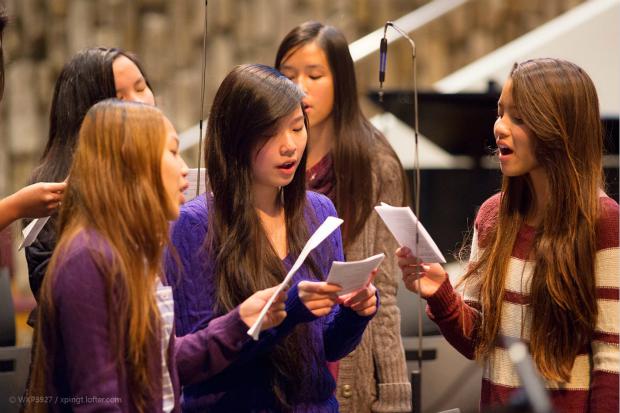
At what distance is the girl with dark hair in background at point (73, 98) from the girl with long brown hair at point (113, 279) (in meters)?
0.64

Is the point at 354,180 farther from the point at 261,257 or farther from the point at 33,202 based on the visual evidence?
the point at 33,202

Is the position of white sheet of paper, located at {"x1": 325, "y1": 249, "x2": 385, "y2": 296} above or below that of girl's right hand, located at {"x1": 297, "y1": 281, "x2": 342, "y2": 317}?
above

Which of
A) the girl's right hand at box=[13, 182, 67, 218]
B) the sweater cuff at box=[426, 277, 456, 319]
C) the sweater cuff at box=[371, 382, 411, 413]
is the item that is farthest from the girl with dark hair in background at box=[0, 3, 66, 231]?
the sweater cuff at box=[371, 382, 411, 413]

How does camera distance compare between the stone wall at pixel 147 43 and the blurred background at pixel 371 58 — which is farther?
Answer: the stone wall at pixel 147 43

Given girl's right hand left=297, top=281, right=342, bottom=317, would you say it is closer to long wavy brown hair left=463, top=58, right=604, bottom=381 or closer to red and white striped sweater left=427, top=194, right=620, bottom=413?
red and white striped sweater left=427, top=194, right=620, bottom=413

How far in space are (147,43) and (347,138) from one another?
1.96 m

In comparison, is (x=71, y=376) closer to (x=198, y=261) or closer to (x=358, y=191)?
(x=198, y=261)

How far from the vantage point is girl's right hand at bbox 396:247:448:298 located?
2.14 m

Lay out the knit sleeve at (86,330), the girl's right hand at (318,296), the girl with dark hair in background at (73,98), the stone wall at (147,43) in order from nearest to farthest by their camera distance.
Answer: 1. the knit sleeve at (86,330)
2. the girl's right hand at (318,296)
3. the girl with dark hair in background at (73,98)
4. the stone wall at (147,43)

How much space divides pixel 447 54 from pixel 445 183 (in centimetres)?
100

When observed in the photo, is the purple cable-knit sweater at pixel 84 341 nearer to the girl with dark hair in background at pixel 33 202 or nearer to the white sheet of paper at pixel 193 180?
the girl with dark hair in background at pixel 33 202

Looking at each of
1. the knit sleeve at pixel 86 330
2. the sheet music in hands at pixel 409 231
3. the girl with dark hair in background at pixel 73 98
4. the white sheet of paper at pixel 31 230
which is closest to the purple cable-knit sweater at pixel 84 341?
the knit sleeve at pixel 86 330

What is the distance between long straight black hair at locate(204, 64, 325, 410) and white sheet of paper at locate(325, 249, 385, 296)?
18 cm

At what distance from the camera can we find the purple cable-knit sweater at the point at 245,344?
78.8 inches
